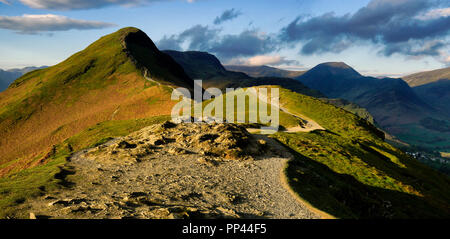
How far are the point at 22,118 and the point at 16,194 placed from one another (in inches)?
4020

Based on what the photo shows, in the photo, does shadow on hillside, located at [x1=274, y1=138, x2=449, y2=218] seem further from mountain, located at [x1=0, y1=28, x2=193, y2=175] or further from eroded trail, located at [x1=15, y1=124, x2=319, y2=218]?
mountain, located at [x1=0, y1=28, x2=193, y2=175]

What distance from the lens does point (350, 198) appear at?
3097 cm

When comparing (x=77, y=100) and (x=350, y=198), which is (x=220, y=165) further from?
(x=77, y=100)

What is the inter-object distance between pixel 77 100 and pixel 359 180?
391 feet

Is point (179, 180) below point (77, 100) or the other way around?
below

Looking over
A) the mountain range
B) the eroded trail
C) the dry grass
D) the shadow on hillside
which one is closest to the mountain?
the dry grass

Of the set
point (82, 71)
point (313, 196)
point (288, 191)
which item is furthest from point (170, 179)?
point (82, 71)

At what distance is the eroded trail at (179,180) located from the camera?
20141 mm

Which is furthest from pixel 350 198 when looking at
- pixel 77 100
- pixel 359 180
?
pixel 77 100

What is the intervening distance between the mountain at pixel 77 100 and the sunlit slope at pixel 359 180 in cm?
5598

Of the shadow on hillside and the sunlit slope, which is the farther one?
the sunlit slope

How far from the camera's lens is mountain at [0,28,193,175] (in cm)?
8869

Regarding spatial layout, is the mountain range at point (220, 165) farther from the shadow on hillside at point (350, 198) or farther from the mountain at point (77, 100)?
the mountain at point (77, 100)

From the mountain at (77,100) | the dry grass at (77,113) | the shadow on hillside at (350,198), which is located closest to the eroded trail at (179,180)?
the shadow on hillside at (350,198)
